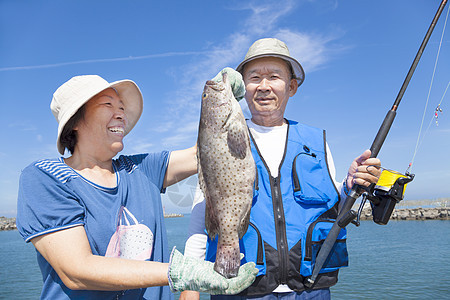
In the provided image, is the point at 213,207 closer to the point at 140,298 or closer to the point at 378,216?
the point at 140,298

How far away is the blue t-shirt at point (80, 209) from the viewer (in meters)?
2.37

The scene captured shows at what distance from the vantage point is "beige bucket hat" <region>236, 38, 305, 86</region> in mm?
3283

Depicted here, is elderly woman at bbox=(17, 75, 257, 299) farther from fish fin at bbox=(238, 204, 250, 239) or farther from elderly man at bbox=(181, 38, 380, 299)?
elderly man at bbox=(181, 38, 380, 299)

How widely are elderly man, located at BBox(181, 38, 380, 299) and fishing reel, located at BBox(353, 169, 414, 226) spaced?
0.44ft

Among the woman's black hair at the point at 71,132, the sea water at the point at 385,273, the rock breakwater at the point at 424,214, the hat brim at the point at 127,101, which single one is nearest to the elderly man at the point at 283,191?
the hat brim at the point at 127,101

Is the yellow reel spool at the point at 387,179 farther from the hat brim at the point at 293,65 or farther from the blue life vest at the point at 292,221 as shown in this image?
the hat brim at the point at 293,65

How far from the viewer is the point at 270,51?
3.28m

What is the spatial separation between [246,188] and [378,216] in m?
1.76

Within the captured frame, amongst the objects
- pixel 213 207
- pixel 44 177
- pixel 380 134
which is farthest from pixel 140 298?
pixel 380 134

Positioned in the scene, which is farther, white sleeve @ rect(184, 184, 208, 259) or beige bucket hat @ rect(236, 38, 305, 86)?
beige bucket hat @ rect(236, 38, 305, 86)

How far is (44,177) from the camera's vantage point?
2.51 meters

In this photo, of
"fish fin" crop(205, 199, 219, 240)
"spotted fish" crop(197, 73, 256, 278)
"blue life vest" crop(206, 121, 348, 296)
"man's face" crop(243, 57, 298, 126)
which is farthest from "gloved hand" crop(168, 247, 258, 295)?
"man's face" crop(243, 57, 298, 126)

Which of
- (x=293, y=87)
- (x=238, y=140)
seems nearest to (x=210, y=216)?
(x=238, y=140)

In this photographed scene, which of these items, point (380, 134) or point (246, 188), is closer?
point (246, 188)
